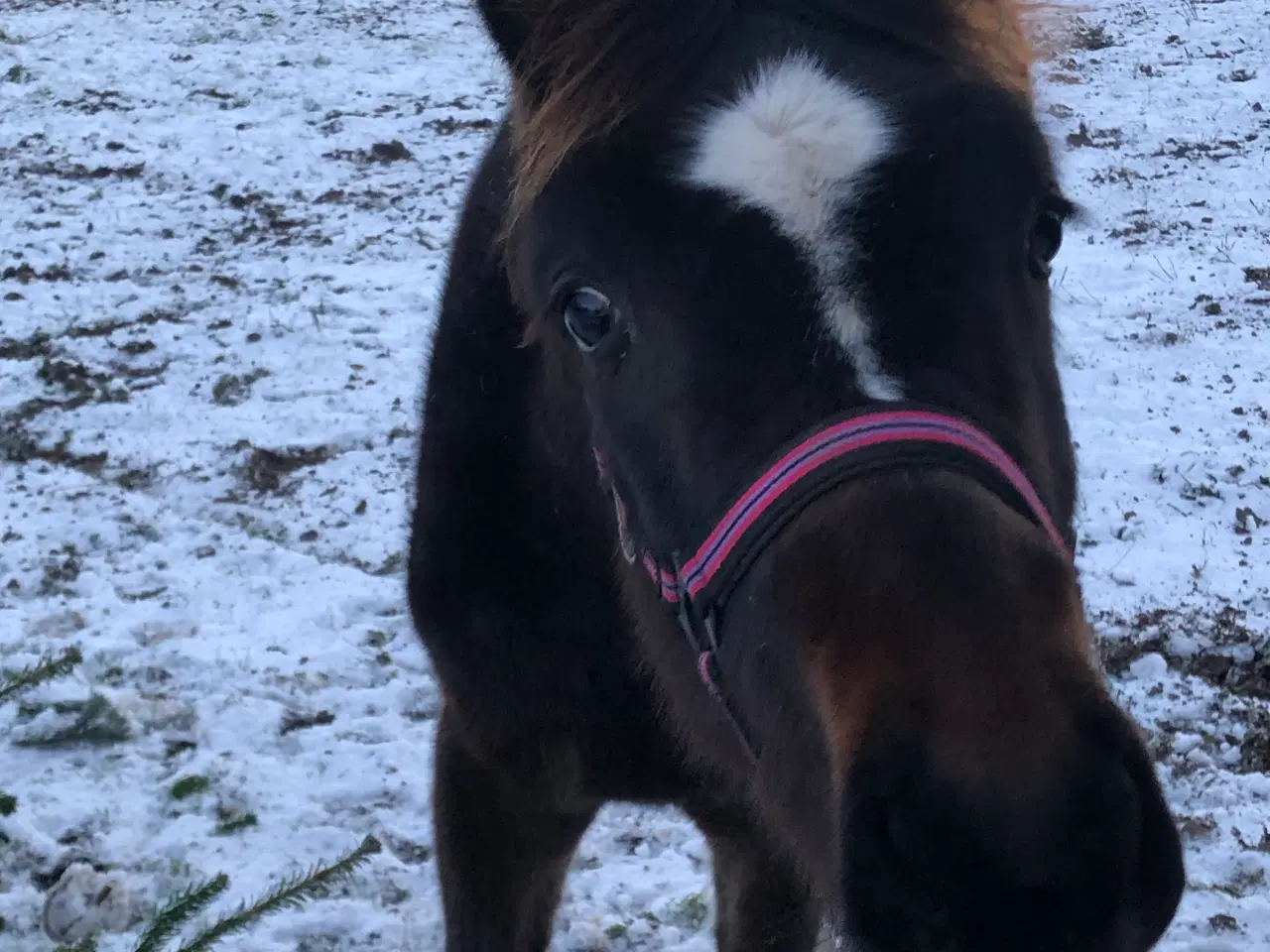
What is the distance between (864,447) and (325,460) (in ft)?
11.7

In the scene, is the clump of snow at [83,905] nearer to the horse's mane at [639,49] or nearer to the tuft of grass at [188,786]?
the tuft of grass at [188,786]

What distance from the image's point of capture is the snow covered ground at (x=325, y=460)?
9.56 ft

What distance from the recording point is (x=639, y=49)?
141 cm

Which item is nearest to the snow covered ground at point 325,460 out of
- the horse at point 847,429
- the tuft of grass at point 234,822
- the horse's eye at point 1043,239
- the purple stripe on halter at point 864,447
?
the tuft of grass at point 234,822

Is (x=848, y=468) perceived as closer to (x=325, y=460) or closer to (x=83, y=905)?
(x=83, y=905)

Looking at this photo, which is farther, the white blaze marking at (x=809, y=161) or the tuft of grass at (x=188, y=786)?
the tuft of grass at (x=188, y=786)

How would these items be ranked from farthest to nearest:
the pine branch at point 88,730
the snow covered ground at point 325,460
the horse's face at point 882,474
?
the pine branch at point 88,730 < the snow covered ground at point 325,460 < the horse's face at point 882,474

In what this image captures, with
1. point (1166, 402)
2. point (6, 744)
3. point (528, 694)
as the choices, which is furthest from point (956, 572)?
point (1166, 402)

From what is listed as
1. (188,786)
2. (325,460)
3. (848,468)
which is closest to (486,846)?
(188,786)

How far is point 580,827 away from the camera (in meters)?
2.33

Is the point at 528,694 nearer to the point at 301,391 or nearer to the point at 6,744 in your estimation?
the point at 6,744

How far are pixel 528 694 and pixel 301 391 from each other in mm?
3229

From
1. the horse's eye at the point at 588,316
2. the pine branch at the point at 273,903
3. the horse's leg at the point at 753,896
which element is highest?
the horse's eye at the point at 588,316

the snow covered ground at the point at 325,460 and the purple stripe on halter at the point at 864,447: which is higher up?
the purple stripe on halter at the point at 864,447
